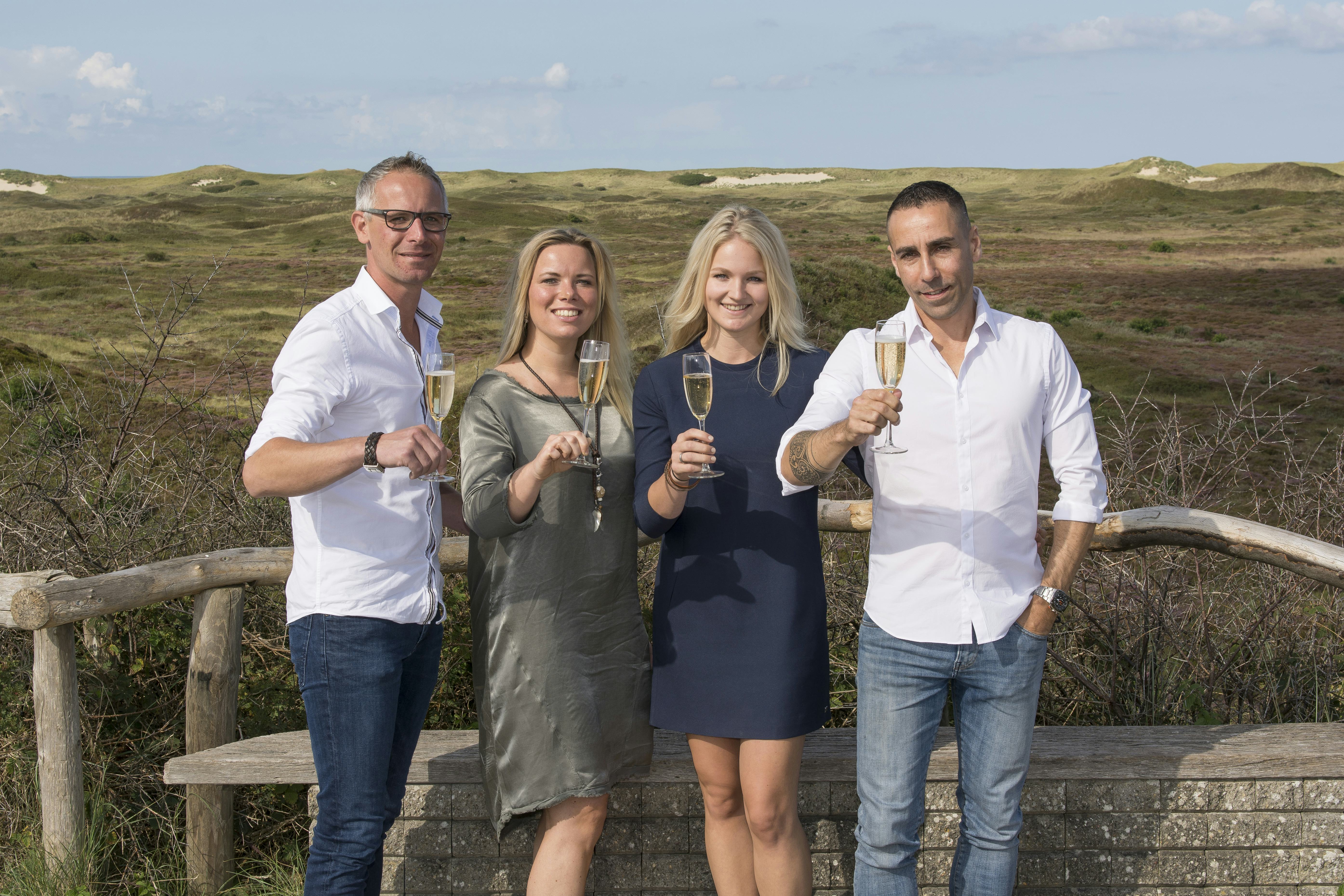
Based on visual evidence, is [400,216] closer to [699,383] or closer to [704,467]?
[699,383]

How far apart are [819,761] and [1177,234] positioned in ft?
237

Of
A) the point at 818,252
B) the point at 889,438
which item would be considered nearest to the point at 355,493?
the point at 889,438

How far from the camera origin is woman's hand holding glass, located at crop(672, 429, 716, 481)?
2.22 metres

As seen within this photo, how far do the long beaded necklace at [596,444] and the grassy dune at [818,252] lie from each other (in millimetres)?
882

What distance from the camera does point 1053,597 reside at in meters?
2.42

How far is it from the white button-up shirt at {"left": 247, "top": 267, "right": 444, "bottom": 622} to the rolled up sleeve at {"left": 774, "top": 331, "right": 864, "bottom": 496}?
0.90 m

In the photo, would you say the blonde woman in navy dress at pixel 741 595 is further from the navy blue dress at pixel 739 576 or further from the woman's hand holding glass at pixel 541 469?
the woman's hand holding glass at pixel 541 469

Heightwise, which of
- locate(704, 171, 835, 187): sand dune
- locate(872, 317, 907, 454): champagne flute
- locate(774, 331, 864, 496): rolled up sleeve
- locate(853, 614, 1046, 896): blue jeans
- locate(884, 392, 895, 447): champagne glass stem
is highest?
locate(704, 171, 835, 187): sand dune

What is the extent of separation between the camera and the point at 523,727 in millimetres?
2586

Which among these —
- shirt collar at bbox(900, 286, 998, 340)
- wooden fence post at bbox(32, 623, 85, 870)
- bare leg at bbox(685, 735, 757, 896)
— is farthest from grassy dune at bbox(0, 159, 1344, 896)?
bare leg at bbox(685, 735, 757, 896)

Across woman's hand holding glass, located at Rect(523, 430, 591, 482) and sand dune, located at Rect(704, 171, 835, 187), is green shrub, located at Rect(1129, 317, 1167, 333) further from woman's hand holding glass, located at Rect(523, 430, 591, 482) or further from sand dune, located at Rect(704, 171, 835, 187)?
sand dune, located at Rect(704, 171, 835, 187)

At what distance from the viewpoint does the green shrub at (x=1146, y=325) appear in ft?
113

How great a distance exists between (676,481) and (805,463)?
305mm

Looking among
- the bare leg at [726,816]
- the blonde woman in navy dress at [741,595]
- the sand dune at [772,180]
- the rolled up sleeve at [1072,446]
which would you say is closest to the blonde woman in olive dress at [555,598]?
the blonde woman in navy dress at [741,595]
